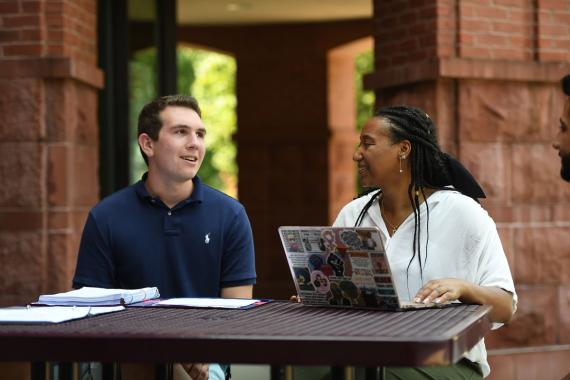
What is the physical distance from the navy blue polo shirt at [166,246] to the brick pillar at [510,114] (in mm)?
3126

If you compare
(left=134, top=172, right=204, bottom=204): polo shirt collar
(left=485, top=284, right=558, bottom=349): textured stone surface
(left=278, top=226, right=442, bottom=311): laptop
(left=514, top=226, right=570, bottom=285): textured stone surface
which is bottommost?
(left=485, top=284, right=558, bottom=349): textured stone surface

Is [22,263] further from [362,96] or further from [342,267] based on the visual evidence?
[362,96]

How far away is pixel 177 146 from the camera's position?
506 cm

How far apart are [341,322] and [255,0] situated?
31.2 ft

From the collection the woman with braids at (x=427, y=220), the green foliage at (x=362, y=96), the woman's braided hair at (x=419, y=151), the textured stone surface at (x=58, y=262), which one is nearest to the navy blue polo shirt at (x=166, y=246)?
the woman with braids at (x=427, y=220)

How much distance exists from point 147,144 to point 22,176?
7.58 feet

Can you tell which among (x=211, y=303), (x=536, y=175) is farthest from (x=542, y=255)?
(x=211, y=303)

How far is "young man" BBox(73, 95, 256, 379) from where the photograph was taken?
4828 mm

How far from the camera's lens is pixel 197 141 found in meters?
5.08

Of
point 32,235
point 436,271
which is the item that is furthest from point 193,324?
point 32,235

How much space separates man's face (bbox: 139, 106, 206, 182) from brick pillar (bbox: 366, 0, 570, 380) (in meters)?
2.96

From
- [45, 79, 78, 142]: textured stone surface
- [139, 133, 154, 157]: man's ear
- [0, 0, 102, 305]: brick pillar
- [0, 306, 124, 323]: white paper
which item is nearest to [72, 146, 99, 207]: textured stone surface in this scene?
[0, 0, 102, 305]: brick pillar

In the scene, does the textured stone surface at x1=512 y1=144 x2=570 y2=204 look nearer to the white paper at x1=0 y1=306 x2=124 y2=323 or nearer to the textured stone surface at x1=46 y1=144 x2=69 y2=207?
the textured stone surface at x1=46 y1=144 x2=69 y2=207

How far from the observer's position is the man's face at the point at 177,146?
5008 mm
